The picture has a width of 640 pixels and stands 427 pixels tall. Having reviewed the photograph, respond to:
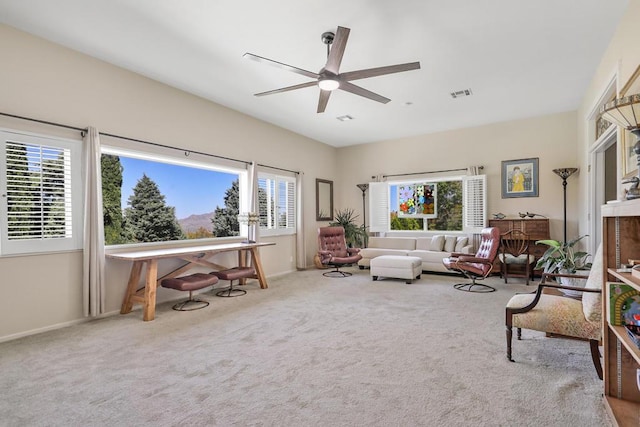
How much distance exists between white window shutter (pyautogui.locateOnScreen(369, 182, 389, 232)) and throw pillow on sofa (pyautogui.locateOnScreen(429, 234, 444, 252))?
4.33 feet

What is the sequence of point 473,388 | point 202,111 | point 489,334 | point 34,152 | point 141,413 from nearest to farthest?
point 141,413, point 473,388, point 489,334, point 34,152, point 202,111

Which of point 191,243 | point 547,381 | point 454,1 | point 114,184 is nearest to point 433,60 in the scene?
point 454,1

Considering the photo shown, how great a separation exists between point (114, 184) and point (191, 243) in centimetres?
136

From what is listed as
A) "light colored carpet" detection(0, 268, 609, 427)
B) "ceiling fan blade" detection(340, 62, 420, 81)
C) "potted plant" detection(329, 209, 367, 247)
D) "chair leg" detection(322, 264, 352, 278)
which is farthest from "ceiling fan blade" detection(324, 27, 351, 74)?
"potted plant" detection(329, 209, 367, 247)

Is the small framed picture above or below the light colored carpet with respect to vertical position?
above

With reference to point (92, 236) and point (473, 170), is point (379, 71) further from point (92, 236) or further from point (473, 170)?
point (473, 170)

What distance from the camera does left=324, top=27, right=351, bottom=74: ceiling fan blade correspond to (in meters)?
2.62

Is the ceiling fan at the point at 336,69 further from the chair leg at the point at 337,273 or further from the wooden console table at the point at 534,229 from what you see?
the wooden console table at the point at 534,229

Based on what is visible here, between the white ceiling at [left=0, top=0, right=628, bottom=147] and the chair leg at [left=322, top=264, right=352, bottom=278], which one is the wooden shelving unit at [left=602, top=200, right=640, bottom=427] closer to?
the white ceiling at [left=0, top=0, right=628, bottom=147]

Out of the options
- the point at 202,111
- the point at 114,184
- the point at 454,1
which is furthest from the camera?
the point at 202,111

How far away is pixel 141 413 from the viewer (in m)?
1.88

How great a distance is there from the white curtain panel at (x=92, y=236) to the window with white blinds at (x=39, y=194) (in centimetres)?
11

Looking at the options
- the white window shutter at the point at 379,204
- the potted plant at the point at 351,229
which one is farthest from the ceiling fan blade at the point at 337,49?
the potted plant at the point at 351,229

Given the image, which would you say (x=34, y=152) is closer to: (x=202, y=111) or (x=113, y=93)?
(x=113, y=93)
